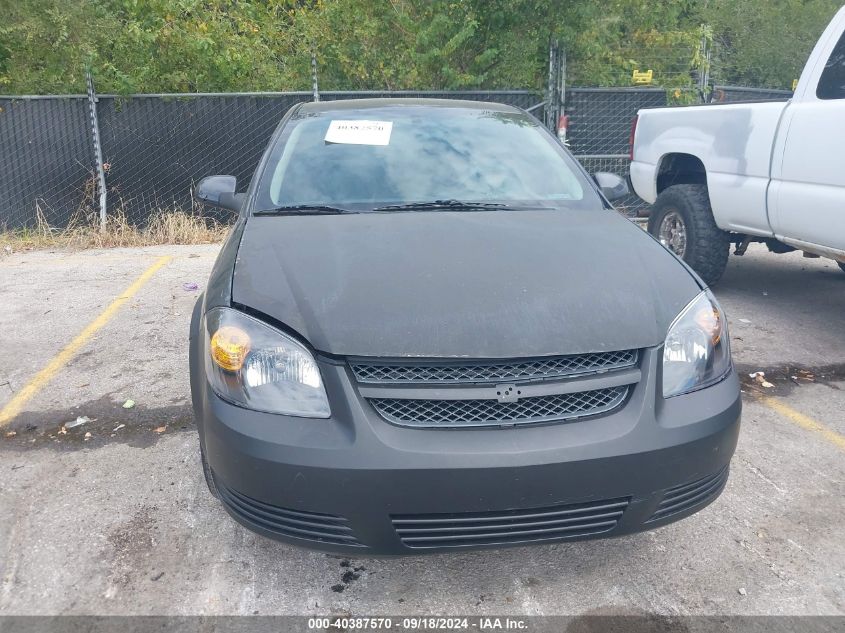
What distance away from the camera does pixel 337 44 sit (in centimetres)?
1057

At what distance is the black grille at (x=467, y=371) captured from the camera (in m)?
2.10

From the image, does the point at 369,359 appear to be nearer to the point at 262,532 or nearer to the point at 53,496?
the point at 262,532

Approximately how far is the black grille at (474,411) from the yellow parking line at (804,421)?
205 centimetres

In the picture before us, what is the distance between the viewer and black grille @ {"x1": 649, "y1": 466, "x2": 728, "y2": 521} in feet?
7.20

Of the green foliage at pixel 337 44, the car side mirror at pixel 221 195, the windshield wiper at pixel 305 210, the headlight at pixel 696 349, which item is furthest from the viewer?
the green foliage at pixel 337 44

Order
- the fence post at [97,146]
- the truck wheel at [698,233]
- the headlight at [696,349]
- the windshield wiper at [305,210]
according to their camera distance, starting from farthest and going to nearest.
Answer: the fence post at [97,146] < the truck wheel at [698,233] < the windshield wiper at [305,210] < the headlight at [696,349]

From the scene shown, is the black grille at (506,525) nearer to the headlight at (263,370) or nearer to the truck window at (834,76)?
the headlight at (263,370)

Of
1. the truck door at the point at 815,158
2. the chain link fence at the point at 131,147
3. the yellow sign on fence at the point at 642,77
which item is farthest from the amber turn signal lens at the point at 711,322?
the yellow sign on fence at the point at 642,77

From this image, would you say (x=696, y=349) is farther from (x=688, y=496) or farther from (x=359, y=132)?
(x=359, y=132)

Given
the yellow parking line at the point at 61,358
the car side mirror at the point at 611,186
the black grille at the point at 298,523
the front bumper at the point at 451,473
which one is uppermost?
the car side mirror at the point at 611,186

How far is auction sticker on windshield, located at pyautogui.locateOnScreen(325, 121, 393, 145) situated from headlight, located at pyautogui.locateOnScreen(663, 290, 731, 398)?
177 centimetres

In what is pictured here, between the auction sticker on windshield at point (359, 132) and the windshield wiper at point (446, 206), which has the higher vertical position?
the auction sticker on windshield at point (359, 132)

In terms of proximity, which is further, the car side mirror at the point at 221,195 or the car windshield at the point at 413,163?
the car side mirror at the point at 221,195

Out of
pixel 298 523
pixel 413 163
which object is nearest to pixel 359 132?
pixel 413 163
